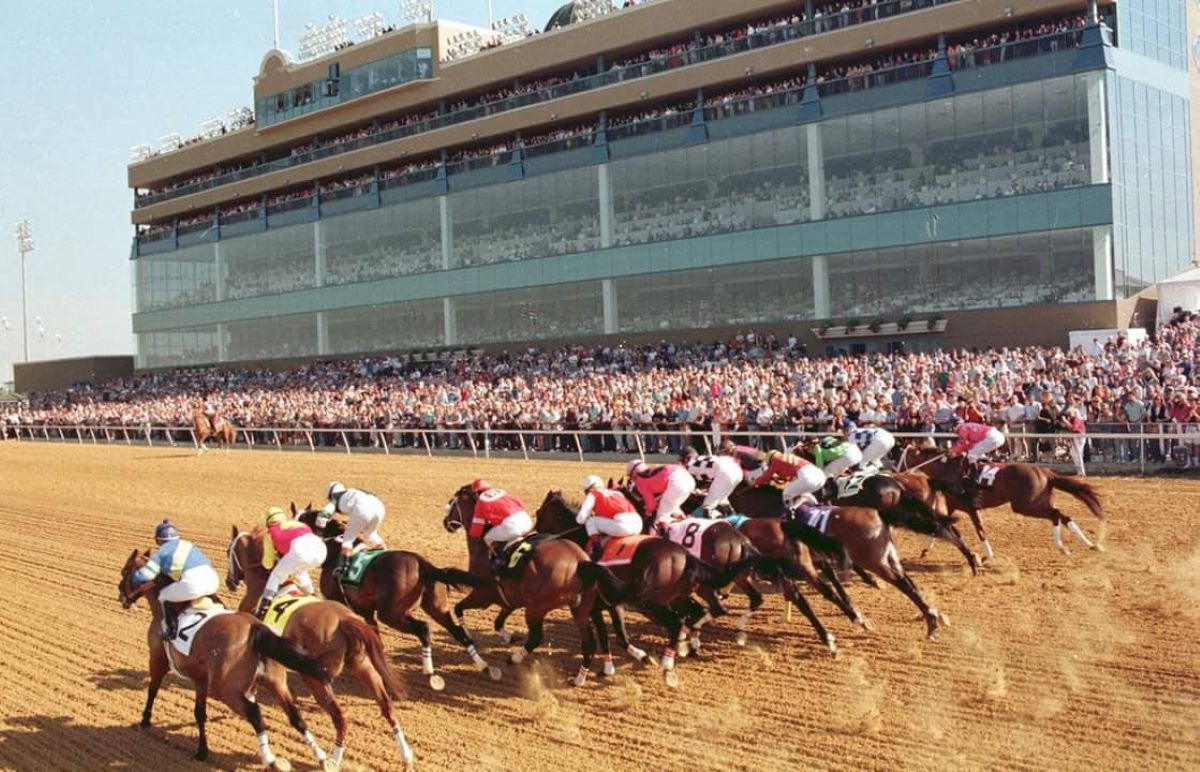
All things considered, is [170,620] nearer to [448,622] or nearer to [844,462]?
[448,622]

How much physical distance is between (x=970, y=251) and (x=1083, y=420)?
11.8m

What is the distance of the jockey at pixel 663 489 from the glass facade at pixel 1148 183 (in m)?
19.9

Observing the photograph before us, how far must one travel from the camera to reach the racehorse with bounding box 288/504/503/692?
764cm

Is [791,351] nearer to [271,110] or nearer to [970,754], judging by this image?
[970,754]

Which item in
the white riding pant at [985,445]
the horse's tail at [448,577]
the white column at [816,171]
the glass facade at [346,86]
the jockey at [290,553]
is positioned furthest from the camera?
the glass facade at [346,86]

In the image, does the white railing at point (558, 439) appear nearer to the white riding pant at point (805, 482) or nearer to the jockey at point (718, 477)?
the white riding pant at point (805, 482)

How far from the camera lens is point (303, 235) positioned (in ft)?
149

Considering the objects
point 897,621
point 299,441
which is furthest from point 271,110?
point 897,621

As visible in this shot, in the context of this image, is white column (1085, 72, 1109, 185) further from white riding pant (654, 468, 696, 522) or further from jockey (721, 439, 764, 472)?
white riding pant (654, 468, 696, 522)

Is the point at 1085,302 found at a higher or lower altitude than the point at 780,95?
lower

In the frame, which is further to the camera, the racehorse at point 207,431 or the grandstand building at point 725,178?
the racehorse at point 207,431

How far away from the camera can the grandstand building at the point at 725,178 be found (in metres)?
25.7

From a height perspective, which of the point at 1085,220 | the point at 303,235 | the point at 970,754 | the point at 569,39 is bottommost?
the point at 970,754

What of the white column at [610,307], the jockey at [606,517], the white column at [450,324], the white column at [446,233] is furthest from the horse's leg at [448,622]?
the white column at [446,233]
